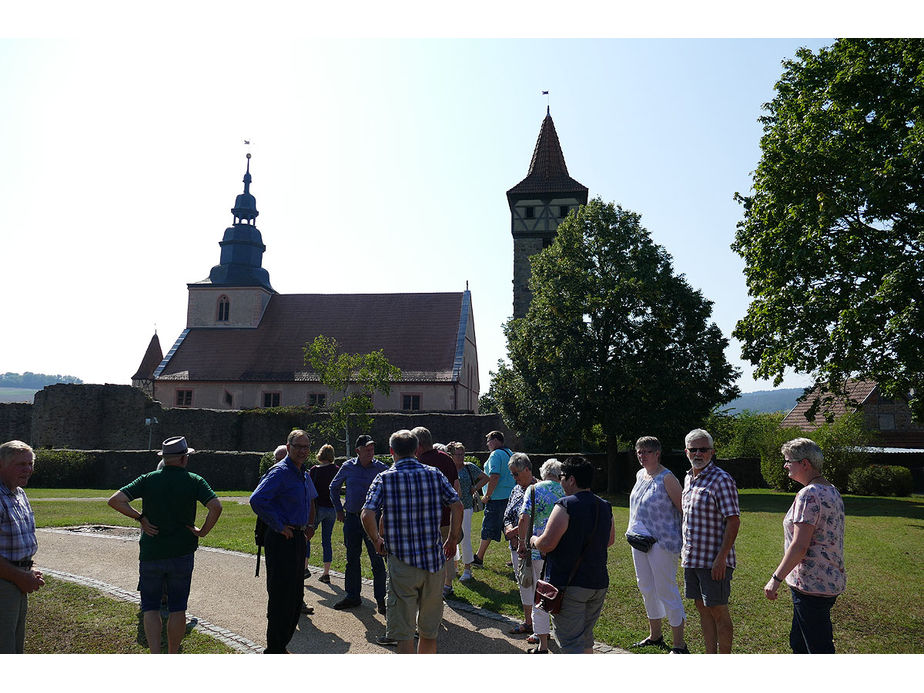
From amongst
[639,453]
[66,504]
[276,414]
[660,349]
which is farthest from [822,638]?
[276,414]

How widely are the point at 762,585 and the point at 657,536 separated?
4043 mm

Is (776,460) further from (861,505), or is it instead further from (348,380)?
(348,380)

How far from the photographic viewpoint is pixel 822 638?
15.1 feet

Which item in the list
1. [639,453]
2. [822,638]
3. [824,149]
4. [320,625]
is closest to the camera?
[822,638]

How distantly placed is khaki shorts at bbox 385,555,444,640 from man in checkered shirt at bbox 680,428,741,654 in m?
2.13

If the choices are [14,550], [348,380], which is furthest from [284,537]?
[348,380]

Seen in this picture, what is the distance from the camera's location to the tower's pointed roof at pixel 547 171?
42781 millimetres

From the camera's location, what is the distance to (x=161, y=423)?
3238cm

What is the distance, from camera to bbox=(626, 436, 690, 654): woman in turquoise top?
611cm

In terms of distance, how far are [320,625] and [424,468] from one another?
2860 mm

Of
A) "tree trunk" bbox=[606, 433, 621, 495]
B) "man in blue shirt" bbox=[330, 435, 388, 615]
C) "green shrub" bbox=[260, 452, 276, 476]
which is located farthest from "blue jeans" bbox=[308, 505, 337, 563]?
"tree trunk" bbox=[606, 433, 621, 495]

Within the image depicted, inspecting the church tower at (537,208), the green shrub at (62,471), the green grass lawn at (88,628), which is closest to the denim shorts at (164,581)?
the green grass lawn at (88,628)

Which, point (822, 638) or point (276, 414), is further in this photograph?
point (276, 414)

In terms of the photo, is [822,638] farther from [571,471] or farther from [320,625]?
[320,625]
